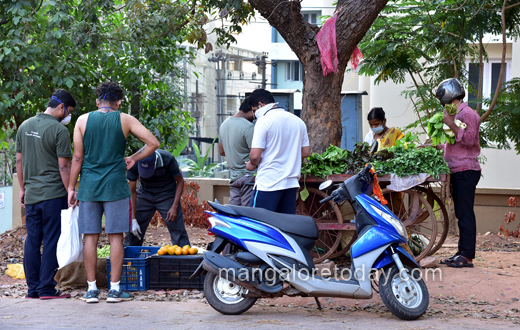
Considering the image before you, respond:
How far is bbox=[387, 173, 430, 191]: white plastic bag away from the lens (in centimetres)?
603

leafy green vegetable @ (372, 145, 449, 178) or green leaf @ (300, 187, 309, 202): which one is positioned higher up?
leafy green vegetable @ (372, 145, 449, 178)

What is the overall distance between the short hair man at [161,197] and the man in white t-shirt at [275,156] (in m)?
1.21

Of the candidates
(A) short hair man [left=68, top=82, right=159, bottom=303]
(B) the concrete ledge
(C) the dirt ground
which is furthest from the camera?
(B) the concrete ledge

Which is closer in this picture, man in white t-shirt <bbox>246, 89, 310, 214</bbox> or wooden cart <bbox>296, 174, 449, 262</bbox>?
man in white t-shirt <bbox>246, 89, 310, 214</bbox>

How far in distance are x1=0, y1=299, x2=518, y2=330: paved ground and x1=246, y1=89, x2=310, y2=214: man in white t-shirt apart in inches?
42.4

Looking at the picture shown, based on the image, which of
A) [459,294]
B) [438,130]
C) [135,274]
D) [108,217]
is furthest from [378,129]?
[108,217]

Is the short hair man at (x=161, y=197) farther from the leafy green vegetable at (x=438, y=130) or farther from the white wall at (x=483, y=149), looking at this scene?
the white wall at (x=483, y=149)

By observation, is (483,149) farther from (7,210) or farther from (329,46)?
(7,210)

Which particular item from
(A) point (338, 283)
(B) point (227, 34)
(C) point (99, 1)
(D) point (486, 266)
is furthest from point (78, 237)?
(B) point (227, 34)

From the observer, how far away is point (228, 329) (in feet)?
14.0

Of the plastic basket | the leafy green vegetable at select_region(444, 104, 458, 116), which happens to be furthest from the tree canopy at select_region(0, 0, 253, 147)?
the leafy green vegetable at select_region(444, 104, 458, 116)

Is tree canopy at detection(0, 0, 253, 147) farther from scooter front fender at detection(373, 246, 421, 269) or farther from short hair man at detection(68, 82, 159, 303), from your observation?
scooter front fender at detection(373, 246, 421, 269)

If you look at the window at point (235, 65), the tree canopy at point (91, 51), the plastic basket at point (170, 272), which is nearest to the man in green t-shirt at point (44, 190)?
the plastic basket at point (170, 272)

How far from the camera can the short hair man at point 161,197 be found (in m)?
6.23
